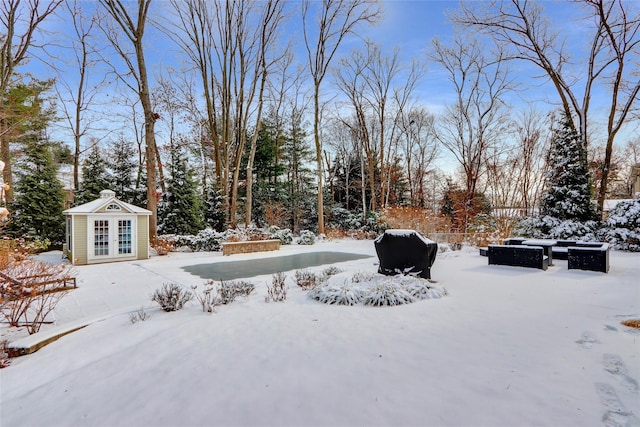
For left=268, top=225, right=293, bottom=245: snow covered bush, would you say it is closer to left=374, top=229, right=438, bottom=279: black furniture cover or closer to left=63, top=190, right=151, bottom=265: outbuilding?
left=63, top=190, right=151, bottom=265: outbuilding

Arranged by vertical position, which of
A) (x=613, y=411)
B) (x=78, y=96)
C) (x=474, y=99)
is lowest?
(x=613, y=411)

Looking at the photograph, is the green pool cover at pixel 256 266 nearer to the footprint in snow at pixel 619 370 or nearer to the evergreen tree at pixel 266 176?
the footprint in snow at pixel 619 370

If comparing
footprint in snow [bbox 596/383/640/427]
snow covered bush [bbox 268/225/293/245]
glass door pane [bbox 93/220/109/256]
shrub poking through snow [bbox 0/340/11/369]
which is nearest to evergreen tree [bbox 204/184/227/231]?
snow covered bush [bbox 268/225/293/245]

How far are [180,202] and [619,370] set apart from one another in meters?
15.4

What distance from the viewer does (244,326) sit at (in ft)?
11.8

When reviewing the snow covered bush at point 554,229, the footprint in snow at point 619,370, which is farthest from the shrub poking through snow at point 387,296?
the snow covered bush at point 554,229

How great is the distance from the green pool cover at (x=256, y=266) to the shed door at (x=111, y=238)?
2.90m

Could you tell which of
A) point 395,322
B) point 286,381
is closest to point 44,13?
point 286,381

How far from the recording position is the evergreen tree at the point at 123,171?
49.7ft

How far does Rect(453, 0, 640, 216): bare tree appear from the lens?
11.4m

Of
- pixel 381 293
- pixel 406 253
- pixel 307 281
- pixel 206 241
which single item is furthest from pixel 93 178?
pixel 381 293

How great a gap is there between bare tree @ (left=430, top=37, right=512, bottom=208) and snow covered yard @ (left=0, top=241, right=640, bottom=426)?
44.8 feet

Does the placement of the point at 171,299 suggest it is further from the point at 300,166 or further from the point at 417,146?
the point at 417,146

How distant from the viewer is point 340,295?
14.6 ft
